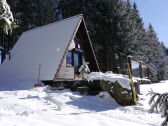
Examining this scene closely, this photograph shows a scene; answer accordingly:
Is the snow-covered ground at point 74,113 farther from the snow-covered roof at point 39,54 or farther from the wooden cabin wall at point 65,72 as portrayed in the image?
the wooden cabin wall at point 65,72

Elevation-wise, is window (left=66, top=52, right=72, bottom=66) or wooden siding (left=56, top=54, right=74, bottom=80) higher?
window (left=66, top=52, right=72, bottom=66)

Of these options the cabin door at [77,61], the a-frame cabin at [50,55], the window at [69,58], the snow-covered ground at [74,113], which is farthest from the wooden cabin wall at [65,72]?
the snow-covered ground at [74,113]

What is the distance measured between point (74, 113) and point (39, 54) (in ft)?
35.8

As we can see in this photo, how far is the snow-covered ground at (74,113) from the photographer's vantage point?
695 cm

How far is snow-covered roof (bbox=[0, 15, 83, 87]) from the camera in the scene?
1700 cm

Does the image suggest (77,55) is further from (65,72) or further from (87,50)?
(65,72)

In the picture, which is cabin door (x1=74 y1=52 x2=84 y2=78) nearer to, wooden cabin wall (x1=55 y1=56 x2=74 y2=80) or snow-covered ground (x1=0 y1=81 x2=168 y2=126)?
wooden cabin wall (x1=55 y1=56 x2=74 y2=80)

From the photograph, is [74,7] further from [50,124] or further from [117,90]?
[50,124]

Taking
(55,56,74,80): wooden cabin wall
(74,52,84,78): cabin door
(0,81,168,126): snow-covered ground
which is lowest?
(0,81,168,126): snow-covered ground

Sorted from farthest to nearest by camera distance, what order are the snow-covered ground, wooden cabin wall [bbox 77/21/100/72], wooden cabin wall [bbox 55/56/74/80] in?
wooden cabin wall [bbox 77/21/100/72], wooden cabin wall [bbox 55/56/74/80], the snow-covered ground

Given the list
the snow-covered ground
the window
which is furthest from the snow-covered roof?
the snow-covered ground

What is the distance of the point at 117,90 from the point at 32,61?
9392 millimetres

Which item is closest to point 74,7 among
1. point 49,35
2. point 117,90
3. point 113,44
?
point 113,44

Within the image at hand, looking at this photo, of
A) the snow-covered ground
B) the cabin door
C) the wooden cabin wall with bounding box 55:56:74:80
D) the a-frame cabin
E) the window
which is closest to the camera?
the snow-covered ground
